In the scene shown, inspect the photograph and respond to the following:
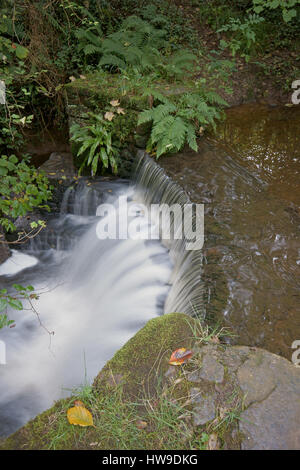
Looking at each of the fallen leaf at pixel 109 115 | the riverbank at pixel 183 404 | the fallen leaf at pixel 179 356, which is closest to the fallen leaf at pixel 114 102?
the fallen leaf at pixel 109 115

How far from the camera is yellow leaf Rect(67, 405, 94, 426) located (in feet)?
6.90

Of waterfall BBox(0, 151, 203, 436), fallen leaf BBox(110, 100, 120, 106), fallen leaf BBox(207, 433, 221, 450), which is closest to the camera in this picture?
fallen leaf BBox(207, 433, 221, 450)

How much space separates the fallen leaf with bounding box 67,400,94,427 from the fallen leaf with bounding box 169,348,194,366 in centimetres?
66

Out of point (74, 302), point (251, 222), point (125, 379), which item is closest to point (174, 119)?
point (251, 222)

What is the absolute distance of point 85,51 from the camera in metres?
6.67

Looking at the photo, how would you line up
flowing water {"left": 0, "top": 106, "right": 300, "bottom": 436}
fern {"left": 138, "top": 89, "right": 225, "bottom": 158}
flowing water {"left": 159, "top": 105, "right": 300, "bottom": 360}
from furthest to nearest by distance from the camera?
fern {"left": 138, "top": 89, "right": 225, "bottom": 158}
flowing water {"left": 0, "top": 106, "right": 300, "bottom": 436}
flowing water {"left": 159, "top": 105, "right": 300, "bottom": 360}

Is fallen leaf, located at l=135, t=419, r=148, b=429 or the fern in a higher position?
the fern

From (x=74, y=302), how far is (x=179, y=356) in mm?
2675

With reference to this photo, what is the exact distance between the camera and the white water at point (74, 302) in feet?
12.1

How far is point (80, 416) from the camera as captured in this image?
213 centimetres

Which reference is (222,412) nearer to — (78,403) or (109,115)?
(78,403)

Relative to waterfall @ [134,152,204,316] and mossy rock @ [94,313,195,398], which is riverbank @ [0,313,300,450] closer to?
mossy rock @ [94,313,195,398]

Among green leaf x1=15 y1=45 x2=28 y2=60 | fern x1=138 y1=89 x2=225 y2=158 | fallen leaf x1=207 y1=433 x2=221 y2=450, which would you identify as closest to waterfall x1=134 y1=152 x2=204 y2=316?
fern x1=138 y1=89 x2=225 y2=158

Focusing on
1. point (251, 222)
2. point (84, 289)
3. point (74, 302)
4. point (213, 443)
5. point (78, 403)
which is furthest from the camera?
point (84, 289)
